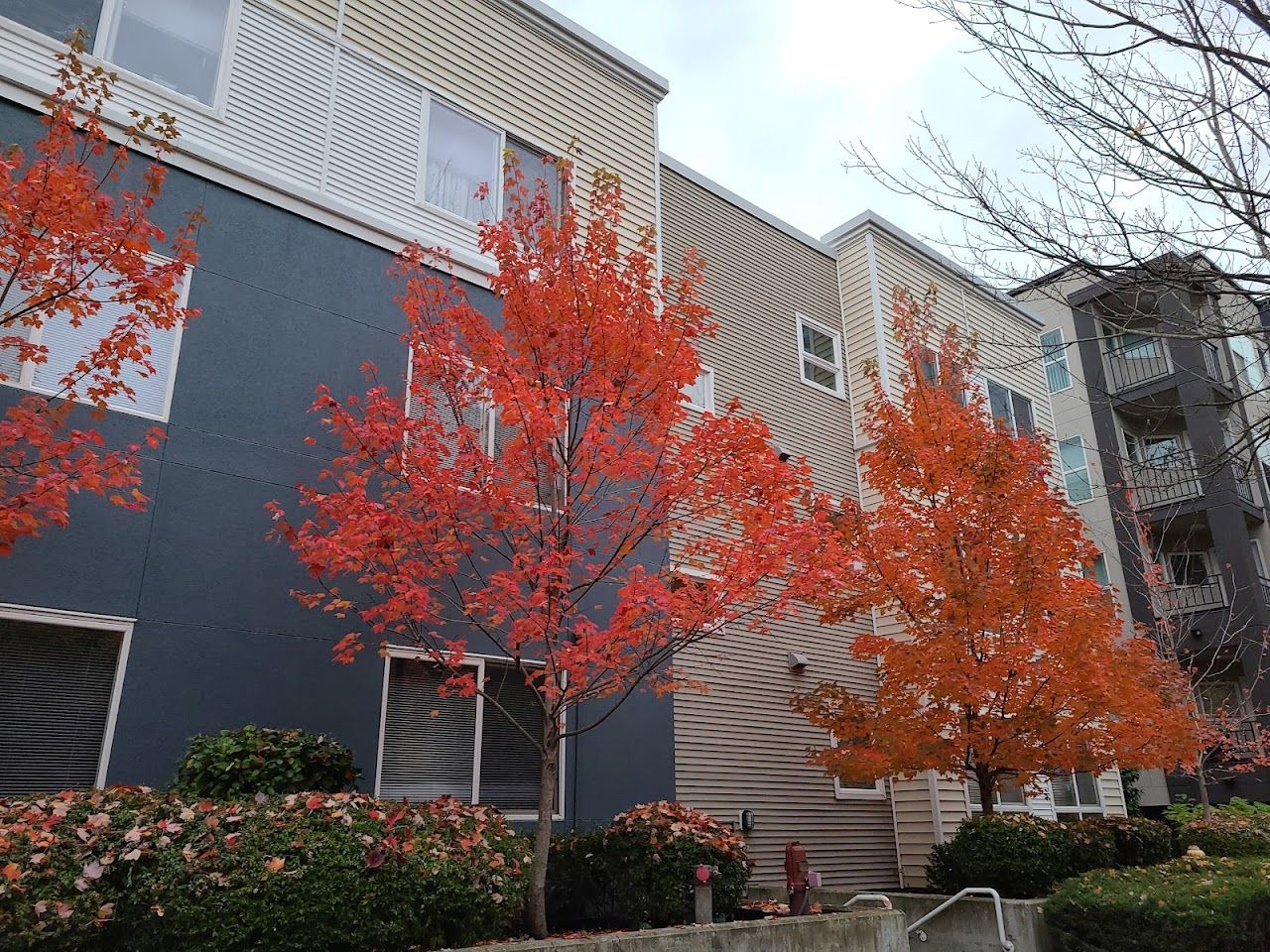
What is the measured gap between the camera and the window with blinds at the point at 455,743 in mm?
8812

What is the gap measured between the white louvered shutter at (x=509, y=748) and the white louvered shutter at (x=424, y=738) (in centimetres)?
21

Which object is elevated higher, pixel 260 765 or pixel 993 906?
pixel 260 765

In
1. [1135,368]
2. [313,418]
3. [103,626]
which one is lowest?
[103,626]

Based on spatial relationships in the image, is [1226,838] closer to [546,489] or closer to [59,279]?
[546,489]

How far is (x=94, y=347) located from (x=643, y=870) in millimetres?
6421

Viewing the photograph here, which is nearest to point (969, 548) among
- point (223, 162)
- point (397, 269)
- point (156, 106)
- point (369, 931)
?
point (397, 269)

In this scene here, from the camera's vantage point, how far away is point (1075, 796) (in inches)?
639

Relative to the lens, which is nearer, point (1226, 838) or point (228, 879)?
point (228, 879)

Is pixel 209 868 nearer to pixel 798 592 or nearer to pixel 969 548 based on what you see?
pixel 798 592

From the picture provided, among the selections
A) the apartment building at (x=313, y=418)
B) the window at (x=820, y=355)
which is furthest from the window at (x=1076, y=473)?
the apartment building at (x=313, y=418)

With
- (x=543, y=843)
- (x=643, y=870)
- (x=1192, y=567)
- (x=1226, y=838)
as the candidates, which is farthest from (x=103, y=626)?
(x=1192, y=567)

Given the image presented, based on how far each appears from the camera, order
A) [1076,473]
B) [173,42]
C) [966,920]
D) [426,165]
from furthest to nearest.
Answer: [1076,473] → [426,165] → [966,920] → [173,42]

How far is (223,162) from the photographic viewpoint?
9180mm

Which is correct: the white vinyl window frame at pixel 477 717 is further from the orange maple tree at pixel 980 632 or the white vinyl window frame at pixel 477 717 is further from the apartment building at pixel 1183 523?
the apartment building at pixel 1183 523
